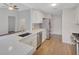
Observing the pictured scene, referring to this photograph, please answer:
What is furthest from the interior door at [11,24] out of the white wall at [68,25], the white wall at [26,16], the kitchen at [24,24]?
the white wall at [68,25]

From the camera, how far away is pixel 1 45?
1.44 m

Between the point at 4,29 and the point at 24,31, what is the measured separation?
0.37 metres

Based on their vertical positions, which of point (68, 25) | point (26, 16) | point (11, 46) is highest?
point (26, 16)

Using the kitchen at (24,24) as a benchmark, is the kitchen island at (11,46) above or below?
below

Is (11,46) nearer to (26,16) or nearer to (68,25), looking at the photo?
(26,16)

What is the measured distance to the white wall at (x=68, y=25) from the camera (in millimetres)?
1748

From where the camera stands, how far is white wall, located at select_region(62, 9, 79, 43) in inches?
68.8

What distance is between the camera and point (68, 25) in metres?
1.85

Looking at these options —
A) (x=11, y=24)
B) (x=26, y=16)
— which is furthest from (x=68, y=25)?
(x=11, y=24)

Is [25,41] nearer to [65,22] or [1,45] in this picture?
[1,45]

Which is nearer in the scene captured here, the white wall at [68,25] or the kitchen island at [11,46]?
the kitchen island at [11,46]

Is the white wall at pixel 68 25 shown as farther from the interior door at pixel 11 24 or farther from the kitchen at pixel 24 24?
the interior door at pixel 11 24

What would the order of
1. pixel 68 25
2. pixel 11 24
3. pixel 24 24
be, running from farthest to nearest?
pixel 68 25 < pixel 24 24 < pixel 11 24

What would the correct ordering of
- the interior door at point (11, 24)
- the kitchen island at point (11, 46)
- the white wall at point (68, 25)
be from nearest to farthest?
the kitchen island at point (11, 46) < the interior door at point (11, 24) < the white wall at point (68, 25)
